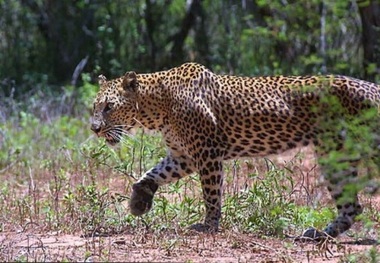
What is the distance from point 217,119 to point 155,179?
0.76 meters

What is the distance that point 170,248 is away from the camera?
8062 millimetres

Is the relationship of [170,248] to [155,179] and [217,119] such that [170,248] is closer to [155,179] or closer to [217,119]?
[155,179]

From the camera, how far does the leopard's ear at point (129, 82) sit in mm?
9648

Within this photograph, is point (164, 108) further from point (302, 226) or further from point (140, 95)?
point (302, 226)

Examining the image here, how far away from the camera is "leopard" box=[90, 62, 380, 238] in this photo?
9156 mm

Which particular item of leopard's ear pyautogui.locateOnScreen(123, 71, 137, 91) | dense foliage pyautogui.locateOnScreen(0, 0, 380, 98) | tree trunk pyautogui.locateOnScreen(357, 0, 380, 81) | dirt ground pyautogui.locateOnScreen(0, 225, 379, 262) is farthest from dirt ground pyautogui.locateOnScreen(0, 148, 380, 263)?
dense foliage pyautogui.locateOnScreen(0, 0, 380, 98)

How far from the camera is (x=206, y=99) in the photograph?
9523 millimetres

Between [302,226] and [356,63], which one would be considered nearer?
[302,226]

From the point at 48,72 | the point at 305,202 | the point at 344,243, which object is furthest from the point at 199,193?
the point at 48,72

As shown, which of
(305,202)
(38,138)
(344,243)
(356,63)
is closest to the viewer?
(344,243)

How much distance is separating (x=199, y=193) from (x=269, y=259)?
2668mm

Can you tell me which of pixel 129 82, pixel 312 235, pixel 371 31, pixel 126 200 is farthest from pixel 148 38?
pixel 312 235

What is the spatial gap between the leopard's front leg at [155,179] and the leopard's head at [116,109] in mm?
439

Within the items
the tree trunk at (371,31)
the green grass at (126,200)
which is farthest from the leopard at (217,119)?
the tree trunk at (371,31)
